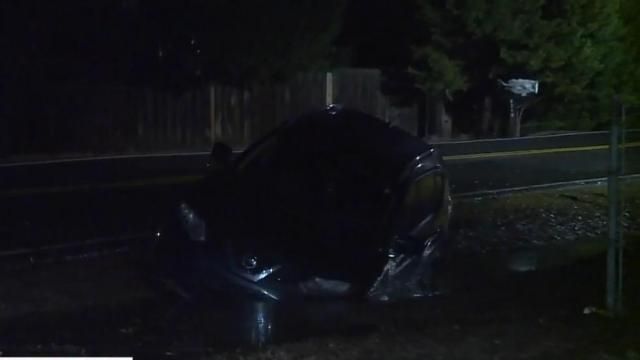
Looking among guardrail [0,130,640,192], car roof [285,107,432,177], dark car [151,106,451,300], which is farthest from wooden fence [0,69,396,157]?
dark car [151,106,451,300]

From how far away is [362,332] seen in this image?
9.15 m

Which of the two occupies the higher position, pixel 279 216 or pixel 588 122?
pixel 279 216

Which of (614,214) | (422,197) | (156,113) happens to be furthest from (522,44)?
(614,214)

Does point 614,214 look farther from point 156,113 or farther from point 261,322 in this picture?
point 156,113

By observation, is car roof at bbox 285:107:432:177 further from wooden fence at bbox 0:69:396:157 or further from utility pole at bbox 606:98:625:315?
wooden fence at bbox 0:69:396:157

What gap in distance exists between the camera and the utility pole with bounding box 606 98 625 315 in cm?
946

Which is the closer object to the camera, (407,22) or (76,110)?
(76,110)

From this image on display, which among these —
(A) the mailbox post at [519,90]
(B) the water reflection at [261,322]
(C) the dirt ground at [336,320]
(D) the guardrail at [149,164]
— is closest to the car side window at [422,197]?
(C) the dirt ground at [336,320]

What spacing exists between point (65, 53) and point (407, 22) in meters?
12.0

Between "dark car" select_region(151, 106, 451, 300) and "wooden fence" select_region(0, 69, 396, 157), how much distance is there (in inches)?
739

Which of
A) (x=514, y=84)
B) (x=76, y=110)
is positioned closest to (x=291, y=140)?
(x=76, y=110)

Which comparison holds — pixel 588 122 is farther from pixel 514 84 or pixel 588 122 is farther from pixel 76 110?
pixel 76 110

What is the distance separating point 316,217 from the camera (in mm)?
9734

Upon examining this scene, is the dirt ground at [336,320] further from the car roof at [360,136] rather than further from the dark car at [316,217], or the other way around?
the car roof at [360,136]
